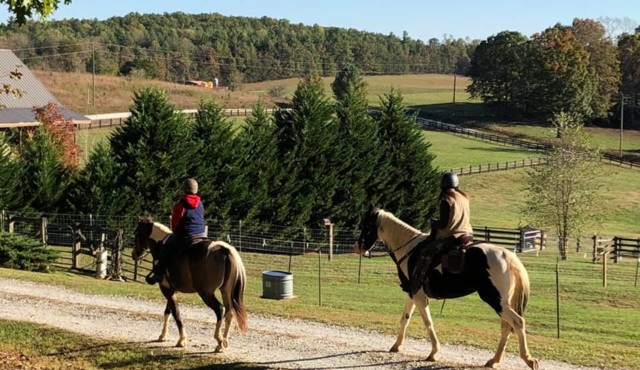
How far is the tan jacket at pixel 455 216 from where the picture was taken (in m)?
10.6

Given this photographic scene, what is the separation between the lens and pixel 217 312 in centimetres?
1133

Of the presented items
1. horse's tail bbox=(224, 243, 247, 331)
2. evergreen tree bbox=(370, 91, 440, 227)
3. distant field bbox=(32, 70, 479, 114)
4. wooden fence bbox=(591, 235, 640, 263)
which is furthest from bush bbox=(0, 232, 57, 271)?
distant field bbox=(32, 70, 479, 114)

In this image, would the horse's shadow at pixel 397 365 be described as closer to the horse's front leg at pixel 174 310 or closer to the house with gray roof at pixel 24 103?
the horse's front leg at pixel 174 310

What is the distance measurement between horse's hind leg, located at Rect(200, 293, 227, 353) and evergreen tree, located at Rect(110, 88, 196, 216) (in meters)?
21.5

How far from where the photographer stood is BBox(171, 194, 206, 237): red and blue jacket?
37.2ft

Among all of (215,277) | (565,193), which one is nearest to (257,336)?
(215,277)

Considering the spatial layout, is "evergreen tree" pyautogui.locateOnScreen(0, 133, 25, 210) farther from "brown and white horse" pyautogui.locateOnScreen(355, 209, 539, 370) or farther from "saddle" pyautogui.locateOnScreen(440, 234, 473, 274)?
"saddle" pyautogui.locateOnScreen(440, 234, 473, 274)

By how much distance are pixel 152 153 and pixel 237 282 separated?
74.2ft

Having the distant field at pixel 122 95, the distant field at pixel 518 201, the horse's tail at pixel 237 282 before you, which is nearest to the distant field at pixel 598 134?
the distant field at pixel 518 201

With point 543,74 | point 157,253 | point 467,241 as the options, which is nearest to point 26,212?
point 157,253

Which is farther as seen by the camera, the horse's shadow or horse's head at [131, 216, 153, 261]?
horse's head at [131, 216, 153, 261]

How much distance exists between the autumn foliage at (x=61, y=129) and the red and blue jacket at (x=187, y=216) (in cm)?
2749

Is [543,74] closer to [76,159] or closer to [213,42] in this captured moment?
[76,159]

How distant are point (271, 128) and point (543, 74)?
60459mm
